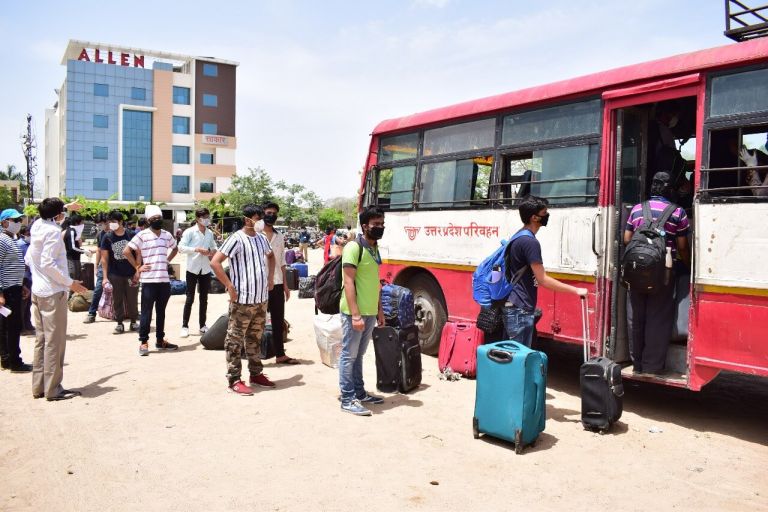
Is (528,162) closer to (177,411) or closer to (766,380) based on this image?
(766,380)

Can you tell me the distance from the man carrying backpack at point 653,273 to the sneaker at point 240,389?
3842 millimetres

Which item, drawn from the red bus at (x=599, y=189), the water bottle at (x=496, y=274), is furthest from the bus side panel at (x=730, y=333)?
A: the water bottle at (x=496, y=274)

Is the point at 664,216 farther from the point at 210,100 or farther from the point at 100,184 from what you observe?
the point at 210,100

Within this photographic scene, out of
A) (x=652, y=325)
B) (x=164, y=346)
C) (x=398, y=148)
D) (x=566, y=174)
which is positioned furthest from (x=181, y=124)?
(x=652, y=325)

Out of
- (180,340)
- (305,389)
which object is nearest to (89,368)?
(180,340)

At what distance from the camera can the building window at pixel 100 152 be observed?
55.2m

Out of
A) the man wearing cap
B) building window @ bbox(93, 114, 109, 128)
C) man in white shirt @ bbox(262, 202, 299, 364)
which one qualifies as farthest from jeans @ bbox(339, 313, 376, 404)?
building window @ bbox(93, 114, 109, 128)

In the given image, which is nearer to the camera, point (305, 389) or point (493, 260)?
point (493, 260)

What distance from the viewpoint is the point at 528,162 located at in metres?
7.05

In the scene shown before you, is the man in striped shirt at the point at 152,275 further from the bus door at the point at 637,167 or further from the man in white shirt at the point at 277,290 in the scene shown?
the bus door at the point at 637,167

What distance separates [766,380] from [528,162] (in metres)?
3.88

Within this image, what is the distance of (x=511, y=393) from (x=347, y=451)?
4.51 ft

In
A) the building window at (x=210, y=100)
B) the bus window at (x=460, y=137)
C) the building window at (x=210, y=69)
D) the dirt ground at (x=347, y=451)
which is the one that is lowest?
the dirt ground at (x=347, y=451)

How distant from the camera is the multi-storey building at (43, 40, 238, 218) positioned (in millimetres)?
54469
